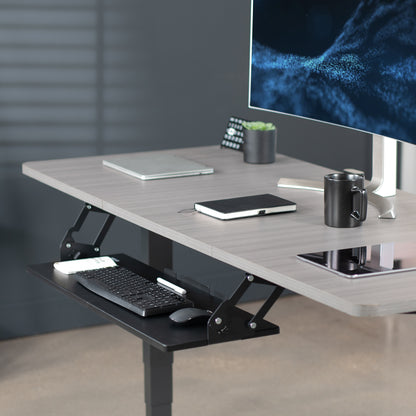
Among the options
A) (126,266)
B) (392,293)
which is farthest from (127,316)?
(392,293)

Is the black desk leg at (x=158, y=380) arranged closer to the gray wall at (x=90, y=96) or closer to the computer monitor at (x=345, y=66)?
the computer monitor at (x=345, y=66)

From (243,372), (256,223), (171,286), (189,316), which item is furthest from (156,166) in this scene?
(243,372)

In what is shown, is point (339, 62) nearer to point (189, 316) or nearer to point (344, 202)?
point (344, 202)

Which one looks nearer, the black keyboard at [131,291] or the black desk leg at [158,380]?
the black keyboard at [131,291]

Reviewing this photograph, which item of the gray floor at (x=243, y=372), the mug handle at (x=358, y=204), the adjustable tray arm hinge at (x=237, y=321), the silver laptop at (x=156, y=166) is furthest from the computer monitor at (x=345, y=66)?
the gray floor at (x=243, y=372)

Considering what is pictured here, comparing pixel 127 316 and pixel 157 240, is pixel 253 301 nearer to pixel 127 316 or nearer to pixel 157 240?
pixel 157 240

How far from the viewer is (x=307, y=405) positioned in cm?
306

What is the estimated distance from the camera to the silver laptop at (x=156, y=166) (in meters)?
2.52

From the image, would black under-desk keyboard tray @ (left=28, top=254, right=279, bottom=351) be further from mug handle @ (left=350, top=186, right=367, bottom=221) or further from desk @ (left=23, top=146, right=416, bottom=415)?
mug handle @ (left=350, top=186, right=367, bottom=221)

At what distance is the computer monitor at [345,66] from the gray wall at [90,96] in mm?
1039

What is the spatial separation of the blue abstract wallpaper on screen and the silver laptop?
281 mm

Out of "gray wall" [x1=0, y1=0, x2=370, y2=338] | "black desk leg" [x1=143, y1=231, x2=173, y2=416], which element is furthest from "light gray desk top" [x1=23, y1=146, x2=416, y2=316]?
"gray wall" [x1=0, y1=0, x2=370, y2=338]

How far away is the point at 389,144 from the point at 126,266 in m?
0.76

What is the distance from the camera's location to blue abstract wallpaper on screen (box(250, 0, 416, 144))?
209 centimetres
